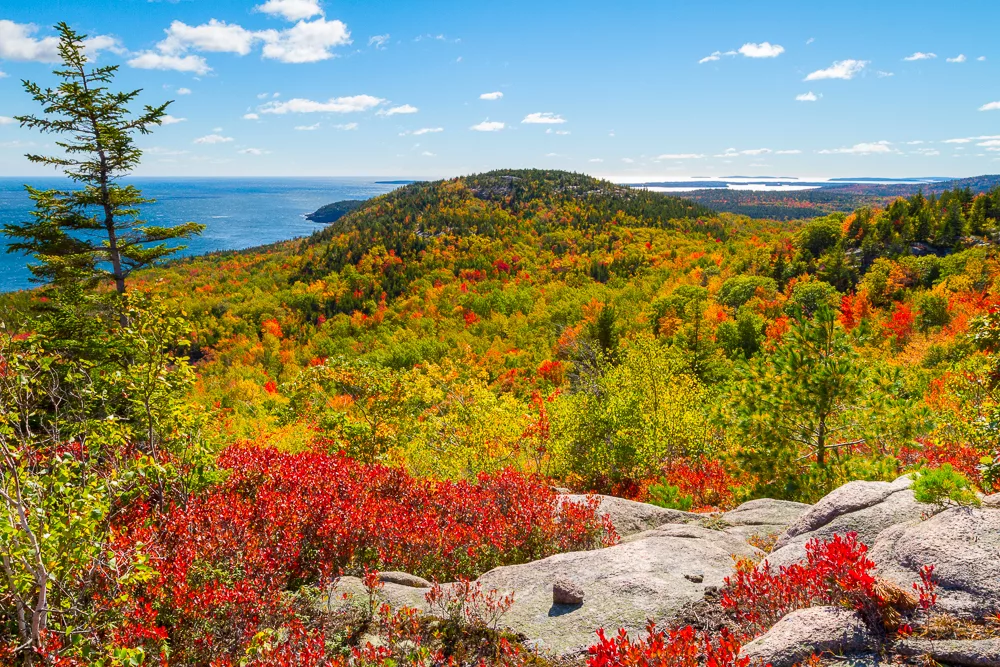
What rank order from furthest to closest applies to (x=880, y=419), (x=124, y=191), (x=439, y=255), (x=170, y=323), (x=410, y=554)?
(x=439, y=255) → (x=124, y=191) → (x=880, y=419) → (x=170, y=323) → (x=410, y=554)

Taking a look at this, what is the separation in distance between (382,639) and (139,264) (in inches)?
921

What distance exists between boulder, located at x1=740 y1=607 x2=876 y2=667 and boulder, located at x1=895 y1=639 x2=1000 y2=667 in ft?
1.07

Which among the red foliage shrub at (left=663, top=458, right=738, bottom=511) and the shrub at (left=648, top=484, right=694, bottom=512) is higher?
the shrub at (left=648, top=484, right=694, bottom=512)

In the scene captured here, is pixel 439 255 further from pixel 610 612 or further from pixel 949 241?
pixel 610 612

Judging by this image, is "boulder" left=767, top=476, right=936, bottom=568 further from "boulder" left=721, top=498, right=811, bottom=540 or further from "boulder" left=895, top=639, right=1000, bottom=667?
"boulder" left=895, top=639, right=1000, bottom=667

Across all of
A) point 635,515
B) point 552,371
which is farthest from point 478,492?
point 552,371

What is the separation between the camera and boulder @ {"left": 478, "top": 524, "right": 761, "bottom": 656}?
8.05m

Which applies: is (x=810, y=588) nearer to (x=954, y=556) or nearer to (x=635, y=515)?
(x=954, y=556)

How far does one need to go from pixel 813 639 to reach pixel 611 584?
3.85 meters

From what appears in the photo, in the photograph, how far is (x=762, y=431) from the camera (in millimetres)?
16656

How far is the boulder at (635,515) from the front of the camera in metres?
14.1

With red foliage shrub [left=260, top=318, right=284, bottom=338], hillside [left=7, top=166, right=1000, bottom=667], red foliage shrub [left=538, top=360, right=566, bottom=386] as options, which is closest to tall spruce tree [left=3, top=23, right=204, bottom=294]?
hillside [left=7, top=166, right=1000, bottom=667]

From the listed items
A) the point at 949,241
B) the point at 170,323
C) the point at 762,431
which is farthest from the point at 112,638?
the point at 949,241

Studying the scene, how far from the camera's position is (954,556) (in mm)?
6031
